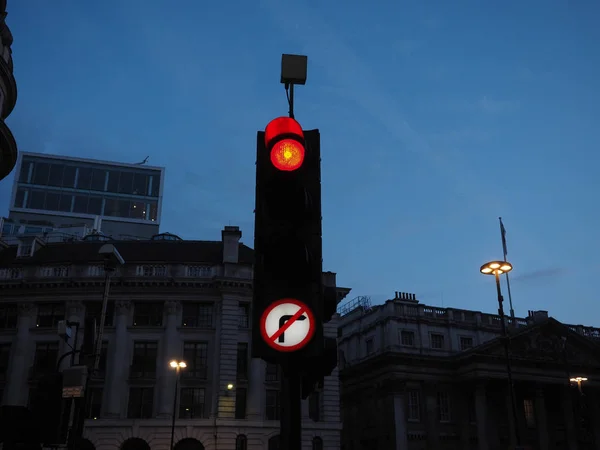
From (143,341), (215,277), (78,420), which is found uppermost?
(215,277)

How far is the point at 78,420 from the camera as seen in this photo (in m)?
15.1

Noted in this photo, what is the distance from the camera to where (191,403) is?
46250 mm

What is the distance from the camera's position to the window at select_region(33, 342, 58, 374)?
4744 centimetres

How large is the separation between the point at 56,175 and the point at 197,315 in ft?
204

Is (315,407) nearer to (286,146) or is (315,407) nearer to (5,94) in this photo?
(5,94)

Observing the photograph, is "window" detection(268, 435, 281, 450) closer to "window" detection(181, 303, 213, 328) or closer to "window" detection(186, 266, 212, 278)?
"window" detection(181, 303, 213, 328)

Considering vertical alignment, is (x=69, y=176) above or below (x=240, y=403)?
above

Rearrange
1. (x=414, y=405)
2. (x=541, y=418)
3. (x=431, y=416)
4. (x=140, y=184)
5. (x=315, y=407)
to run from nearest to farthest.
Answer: (x=315, y=407) → (x=431, y=416) → (x=414, y=405) → (x=541, y=418) → (x=140, y=184)

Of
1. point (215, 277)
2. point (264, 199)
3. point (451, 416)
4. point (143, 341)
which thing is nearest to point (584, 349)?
point (451, 416)

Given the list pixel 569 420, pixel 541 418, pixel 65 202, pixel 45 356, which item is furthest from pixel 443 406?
pixel 65 202

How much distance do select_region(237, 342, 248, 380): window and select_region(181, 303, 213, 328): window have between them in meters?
3.13

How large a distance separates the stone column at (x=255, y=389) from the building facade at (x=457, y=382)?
12.4 metres

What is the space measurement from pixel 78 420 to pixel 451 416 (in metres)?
45.9

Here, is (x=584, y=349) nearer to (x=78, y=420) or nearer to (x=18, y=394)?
(x=18, y=394)
